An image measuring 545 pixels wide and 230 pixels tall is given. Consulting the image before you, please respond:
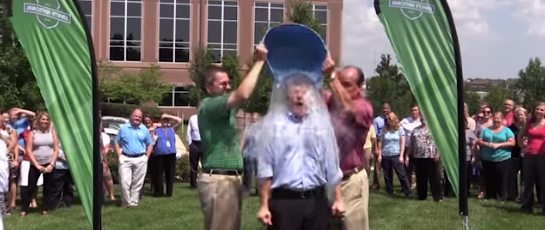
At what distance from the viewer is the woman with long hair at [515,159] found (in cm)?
1237

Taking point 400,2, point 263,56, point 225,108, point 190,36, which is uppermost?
point 190,36

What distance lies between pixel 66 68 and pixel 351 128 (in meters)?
2.60

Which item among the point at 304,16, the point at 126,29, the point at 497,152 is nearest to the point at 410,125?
the point at 497,152

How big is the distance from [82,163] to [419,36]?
3.47 meters

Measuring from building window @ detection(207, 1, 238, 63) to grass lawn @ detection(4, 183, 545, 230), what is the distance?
35.2 metres

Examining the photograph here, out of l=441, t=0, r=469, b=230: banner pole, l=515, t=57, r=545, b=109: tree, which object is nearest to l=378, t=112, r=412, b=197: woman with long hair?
l=441, t=0, r=469, b=230: banner pole

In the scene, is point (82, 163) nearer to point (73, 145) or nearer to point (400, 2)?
point (73, 145)

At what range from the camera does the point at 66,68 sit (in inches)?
249

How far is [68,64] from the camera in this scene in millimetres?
6336

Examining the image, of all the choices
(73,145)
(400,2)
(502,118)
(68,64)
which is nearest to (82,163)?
(73,145)

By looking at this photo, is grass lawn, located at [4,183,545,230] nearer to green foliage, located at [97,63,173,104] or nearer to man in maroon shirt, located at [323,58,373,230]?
man in maroon shirt, located at [323,58,373,230]

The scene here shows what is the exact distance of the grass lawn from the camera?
977 cm

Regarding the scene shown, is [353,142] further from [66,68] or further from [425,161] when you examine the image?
[425,161]

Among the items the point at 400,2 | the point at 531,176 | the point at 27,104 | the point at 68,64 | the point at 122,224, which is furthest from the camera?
the point at 27,104
